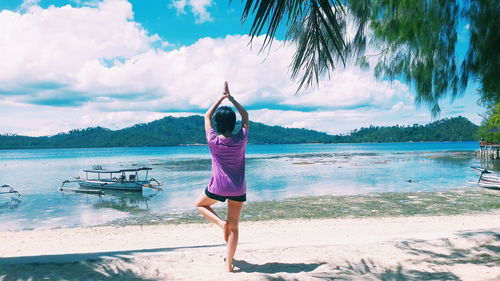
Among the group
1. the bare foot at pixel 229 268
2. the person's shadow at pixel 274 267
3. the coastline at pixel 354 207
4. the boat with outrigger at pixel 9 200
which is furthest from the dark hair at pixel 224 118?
the boat with outrigger at pixel 9 200

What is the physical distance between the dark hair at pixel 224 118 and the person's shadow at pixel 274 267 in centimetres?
157

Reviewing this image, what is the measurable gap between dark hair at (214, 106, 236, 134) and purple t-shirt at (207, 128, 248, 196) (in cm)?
9

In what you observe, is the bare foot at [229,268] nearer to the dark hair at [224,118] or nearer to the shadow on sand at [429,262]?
the shadow on sand at [429,262]

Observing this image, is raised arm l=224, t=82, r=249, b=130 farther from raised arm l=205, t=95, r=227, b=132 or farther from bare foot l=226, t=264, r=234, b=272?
bare foot l=226, t=264, r=234, b=272

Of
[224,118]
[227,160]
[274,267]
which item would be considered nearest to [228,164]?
[227,160]

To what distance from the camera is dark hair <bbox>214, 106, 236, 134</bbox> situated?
3555 millimetres

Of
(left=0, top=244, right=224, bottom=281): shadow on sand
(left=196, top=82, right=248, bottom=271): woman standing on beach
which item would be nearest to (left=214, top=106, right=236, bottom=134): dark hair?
(left=196, top=82, right=248, bottom=271): woman standing on beach

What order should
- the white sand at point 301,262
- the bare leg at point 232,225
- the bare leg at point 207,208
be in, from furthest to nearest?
the white sand at point 301,262, the bare leg at point 207,208, the bare leg at point 232,225

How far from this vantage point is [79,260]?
4129 millimetres

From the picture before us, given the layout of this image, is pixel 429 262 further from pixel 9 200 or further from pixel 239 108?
pixel 9 200

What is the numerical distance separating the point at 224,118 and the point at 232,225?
3.63 ft

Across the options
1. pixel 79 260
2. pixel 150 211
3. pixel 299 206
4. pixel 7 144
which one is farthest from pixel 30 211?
pixel 7 144

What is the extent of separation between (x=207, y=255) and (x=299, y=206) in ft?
40.7

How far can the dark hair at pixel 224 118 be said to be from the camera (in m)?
3.55
